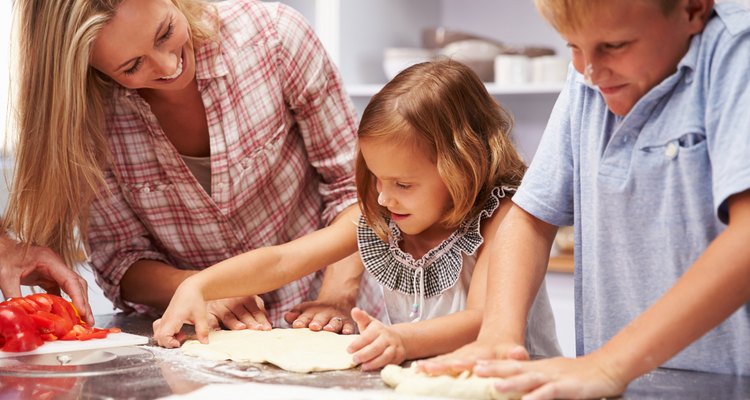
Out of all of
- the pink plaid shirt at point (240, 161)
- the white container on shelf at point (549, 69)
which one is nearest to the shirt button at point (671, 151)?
the pink plaid shirt at point (240, 161)

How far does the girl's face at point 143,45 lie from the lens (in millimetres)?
1330

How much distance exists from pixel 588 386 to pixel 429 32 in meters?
2.19

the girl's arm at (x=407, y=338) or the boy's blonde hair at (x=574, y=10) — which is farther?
the girl's arm at (x=407, y=338)

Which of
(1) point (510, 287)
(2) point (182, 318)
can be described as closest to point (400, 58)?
(2) point (182, 318)

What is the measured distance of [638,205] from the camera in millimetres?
1047

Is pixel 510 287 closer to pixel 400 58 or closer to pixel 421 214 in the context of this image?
pixel 421 214

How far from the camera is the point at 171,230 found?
1.58m

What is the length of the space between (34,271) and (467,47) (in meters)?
1.66

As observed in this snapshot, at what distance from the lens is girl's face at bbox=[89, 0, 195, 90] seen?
1.33 m

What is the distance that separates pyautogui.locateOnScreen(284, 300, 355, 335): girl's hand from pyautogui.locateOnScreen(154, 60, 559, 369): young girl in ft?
0.19

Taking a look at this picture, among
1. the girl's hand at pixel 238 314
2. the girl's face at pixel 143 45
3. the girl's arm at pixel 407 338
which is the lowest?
the girl's hand at pixel 238 314

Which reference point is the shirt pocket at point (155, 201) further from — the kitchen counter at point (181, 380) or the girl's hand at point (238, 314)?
the kitchen counter at point (181, 380)

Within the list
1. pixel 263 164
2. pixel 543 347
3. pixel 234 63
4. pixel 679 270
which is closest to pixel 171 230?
pixel 263 164

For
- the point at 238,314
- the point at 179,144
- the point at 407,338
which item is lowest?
the point at 238,314
